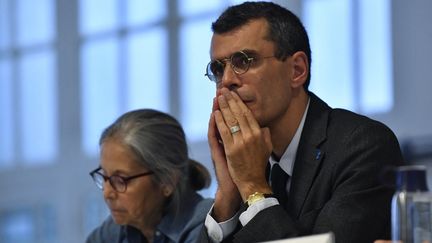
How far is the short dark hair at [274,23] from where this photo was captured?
260 cm

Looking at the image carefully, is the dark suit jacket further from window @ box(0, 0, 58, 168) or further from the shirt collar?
window @ box(0, 0, 58, 168)

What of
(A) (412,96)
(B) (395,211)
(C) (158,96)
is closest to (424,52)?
(A) (412,96)

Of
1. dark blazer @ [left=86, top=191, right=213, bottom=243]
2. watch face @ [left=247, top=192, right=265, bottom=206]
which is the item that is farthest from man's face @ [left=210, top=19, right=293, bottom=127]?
dark blazer @ [left=86, top=191, right=213, bottom=243]

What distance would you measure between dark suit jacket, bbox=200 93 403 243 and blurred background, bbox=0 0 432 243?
6.55 ft

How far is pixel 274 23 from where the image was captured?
103 inches

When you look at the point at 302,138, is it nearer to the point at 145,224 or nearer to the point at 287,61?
the point at 287,61

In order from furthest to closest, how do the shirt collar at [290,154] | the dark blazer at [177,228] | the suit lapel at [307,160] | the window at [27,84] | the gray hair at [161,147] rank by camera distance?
1. the window at [27,84]
2. the gray hair at [161,147]
3. the dark blazer at [177,228]
4. the shirt collar at [290,154]
5. the suit lapel at [307,160]

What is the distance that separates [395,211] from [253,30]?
0.89 meters

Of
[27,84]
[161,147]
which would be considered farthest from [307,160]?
[27,84]

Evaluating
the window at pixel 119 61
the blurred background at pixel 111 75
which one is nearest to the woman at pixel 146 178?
the blurred background at pixel 111 75

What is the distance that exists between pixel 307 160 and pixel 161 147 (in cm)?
86

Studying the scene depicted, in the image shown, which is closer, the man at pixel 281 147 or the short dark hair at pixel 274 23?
the man at pixel 281 147

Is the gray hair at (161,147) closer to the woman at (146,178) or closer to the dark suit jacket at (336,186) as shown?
Result: the woman at (146,178)

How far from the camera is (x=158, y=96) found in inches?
224
